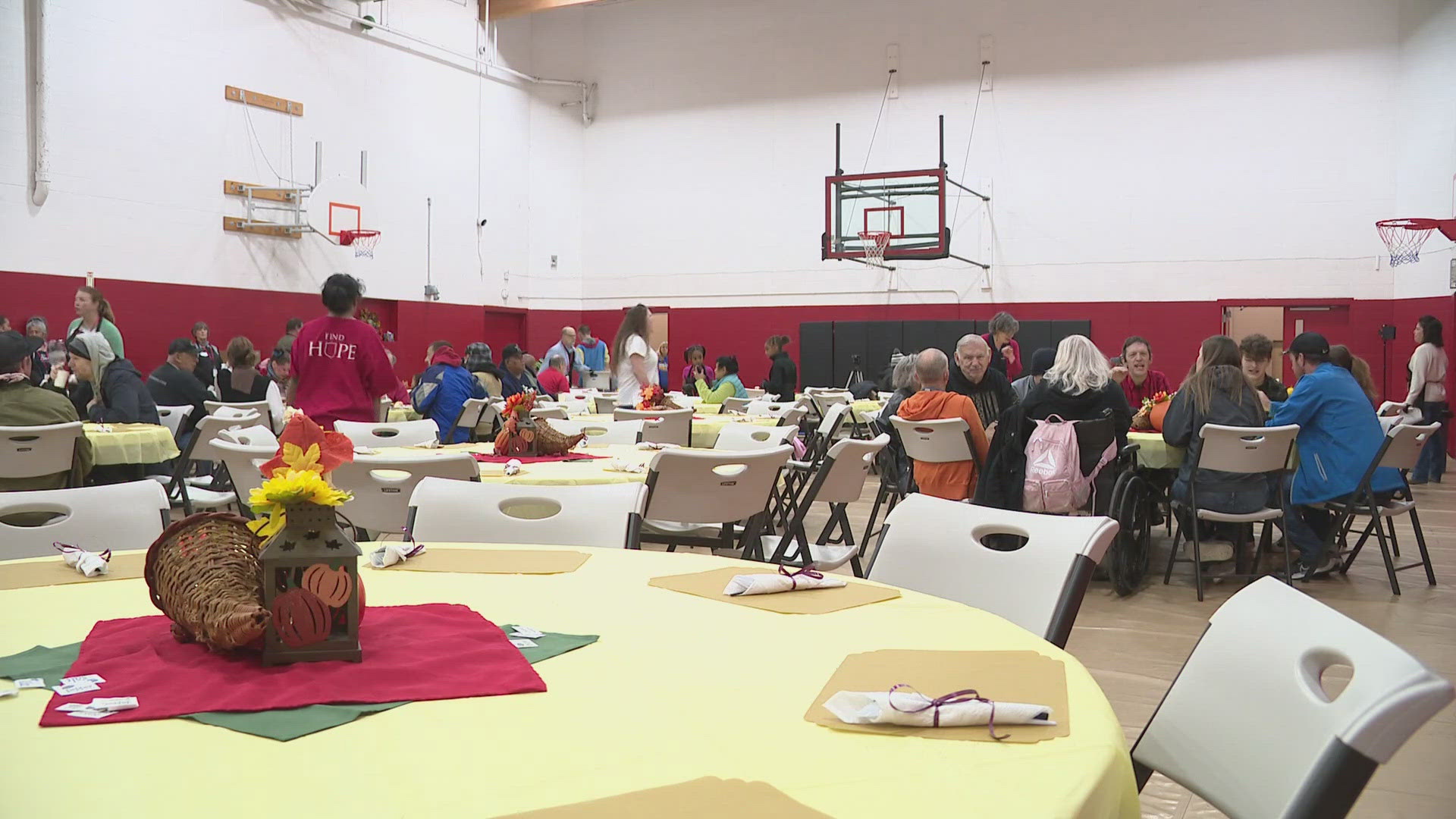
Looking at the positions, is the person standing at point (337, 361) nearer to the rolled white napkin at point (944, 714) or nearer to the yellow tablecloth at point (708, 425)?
the yellow tablecloth at point (708, 425)

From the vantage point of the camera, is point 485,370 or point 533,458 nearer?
point 533,458

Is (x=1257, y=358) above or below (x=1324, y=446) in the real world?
above

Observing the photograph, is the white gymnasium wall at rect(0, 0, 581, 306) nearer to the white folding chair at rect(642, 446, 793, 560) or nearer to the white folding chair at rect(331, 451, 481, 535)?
the white folding chair at rect(331, 451, 481, 535)

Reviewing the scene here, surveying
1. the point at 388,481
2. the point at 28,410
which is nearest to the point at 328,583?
the point at 388,481

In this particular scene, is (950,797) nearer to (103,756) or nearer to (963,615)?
(963,615)

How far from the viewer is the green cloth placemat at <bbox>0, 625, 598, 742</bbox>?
112 cm

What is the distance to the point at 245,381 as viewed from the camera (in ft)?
28.4

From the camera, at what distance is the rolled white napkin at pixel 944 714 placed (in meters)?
1.15

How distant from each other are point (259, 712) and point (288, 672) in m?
0.13

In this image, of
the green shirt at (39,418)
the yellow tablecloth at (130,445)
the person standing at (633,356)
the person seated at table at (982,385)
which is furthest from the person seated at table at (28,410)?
the person seated at table at (982,385)

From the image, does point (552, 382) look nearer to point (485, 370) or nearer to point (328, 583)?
point (485, 370)

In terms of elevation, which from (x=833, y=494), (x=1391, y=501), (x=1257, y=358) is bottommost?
(x=1391, y=501)

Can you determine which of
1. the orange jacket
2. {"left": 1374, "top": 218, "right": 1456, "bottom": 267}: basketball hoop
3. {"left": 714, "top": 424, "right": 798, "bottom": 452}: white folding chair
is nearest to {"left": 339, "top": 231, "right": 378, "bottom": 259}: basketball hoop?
{"left": 714, "top": 424, "right": 798, "bottom": 452}: white folding chair

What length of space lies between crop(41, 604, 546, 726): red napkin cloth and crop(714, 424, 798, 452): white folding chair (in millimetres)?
3991
